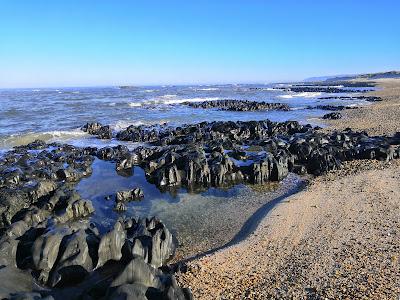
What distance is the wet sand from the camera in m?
8.12

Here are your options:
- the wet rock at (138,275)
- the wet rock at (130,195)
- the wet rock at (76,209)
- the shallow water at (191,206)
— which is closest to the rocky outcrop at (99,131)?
the shallow water at (191,206)

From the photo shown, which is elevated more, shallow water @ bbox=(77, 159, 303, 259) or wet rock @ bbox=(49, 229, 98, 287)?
wet rock @ bbox=(49, 229, 98, 287)

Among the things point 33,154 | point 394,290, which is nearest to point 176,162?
point 33,154

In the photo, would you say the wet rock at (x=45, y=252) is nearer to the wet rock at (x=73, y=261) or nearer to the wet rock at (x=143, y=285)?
the wet rock at (x=73, y=261)

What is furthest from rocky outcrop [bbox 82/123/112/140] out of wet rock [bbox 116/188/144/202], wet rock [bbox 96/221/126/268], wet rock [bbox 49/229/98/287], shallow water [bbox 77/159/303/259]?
wet rock [bbox 49/229/98/287]

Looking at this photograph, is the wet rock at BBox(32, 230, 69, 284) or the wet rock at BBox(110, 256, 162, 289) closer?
the wet rock at BBox(110, 256, 162, 289)

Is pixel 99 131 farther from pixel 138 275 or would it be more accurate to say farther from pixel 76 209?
pixel 138 275

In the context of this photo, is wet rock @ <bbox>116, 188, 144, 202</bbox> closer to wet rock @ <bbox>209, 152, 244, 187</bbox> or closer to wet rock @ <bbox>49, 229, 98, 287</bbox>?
wet rock @ <bbox>209, 152, 244, 187</bbox>

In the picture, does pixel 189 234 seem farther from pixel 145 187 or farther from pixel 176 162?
pixel 176 162

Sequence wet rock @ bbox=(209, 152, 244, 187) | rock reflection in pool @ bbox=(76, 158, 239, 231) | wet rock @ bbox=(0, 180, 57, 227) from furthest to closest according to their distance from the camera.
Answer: wet rock @ bbox=(209, 152, 244, 187)
rock reflection in pool @ bbox=(76, 158, 239, 231)
wet rock @ bbox=(0, 180, 57, 227)

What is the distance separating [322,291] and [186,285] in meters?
2.76

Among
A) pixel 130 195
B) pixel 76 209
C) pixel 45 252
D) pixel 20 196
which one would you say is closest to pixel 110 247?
pixel 45 252

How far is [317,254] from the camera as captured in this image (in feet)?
31.6

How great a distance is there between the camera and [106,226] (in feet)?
40.3
